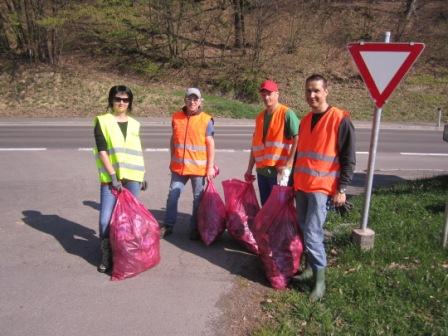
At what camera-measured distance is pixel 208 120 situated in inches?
196

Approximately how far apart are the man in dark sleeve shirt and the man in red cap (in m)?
0.66

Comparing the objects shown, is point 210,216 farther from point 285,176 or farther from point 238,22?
point 238,22

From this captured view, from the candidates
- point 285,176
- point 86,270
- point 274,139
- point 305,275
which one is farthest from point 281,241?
point 86,270

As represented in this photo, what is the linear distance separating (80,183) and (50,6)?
17883 millimetres

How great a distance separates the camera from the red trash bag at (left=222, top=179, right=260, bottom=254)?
4820 mm

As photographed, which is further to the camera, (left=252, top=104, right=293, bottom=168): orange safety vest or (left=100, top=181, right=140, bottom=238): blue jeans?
Result: (left=252, top=104, right=293, bottom=168): orange safety vest

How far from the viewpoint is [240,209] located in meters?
4.88

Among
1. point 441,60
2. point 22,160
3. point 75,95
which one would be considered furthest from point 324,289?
point 441,60

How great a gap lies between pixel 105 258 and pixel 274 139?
203 centimetres

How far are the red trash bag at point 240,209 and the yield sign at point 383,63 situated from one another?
161 centimetres

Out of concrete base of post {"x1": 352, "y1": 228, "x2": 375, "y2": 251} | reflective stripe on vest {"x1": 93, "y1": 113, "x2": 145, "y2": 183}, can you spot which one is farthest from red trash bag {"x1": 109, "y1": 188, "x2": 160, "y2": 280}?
concrete base of post {"x1": 352, "y1": 228, "x2": 375, "y2": 251}

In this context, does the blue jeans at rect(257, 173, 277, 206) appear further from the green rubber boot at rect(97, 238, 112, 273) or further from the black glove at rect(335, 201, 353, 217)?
the green rubber boot at rect(97, 238, 112, 273)

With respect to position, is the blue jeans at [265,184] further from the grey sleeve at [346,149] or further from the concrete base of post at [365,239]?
the grey sleeve at [346,149]

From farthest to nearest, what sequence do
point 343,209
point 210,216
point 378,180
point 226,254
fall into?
1. point 378,180
2. point 343,209
3. point 210,216
4. point 226,254
